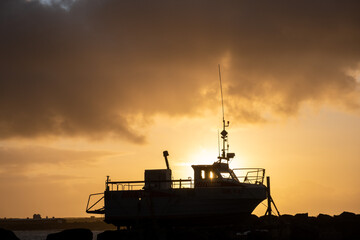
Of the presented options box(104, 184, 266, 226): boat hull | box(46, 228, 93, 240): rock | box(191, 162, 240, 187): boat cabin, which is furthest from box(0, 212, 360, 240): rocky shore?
box(191, 162, 240, 187): boat cabin

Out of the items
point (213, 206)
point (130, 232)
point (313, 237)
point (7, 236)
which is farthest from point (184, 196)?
point (7, 236)

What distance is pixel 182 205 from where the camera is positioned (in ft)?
113

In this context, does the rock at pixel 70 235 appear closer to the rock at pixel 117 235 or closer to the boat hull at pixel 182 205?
the rock at pixel 117 235

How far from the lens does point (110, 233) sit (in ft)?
104

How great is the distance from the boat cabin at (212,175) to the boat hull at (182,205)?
1.17 metres

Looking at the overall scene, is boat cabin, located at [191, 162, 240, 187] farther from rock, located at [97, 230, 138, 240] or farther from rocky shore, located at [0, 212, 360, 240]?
rock, located at [97, 230, 138, 240]

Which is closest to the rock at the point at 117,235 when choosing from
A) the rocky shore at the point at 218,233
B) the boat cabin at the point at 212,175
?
the rocky shore at the point at 218,233

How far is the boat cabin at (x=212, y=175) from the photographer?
35781mm

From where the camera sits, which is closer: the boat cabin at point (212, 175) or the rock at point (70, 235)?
the rock at point (70, 235)

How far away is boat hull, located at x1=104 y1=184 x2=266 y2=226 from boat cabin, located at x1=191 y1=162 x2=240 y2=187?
117cm

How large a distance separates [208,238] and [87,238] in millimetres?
7461

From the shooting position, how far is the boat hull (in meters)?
34.5

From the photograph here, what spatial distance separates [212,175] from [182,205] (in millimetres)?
3100

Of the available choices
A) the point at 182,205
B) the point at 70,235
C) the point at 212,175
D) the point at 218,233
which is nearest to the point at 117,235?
the point at 70,235
